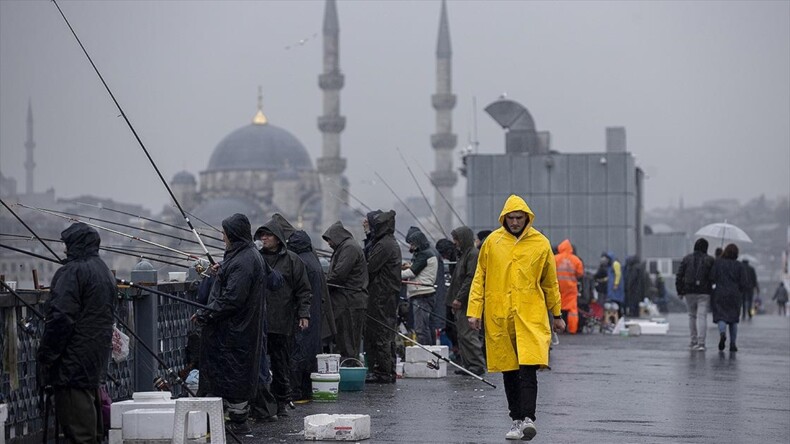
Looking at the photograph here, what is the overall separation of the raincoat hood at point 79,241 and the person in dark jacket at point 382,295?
559cm

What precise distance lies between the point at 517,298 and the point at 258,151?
135 metres

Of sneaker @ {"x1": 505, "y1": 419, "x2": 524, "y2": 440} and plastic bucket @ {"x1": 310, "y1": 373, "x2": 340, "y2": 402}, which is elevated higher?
plastic bucket @ {"x1": 310, "y1": 373, "x2": 340, "y2": 402}

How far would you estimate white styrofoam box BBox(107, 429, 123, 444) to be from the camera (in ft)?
27.6

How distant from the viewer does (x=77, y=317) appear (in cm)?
759

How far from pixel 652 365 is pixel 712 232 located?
10.7 m

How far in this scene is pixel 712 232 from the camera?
26422mm

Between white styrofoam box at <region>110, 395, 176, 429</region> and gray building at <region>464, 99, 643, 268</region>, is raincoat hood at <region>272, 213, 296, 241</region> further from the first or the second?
gray building at <region>464, 99, 643, 268</region>

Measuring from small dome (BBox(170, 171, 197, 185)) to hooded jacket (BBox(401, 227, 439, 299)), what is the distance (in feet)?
423

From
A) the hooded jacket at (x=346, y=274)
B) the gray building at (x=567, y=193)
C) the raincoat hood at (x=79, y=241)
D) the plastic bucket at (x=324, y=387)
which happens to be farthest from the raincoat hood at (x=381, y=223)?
the gray building at (x=567, y=193)

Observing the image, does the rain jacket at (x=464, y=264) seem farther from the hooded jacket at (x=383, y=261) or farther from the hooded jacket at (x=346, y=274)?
the hooded jacket at (x=346, y=274)

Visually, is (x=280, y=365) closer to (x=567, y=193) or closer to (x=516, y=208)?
(x=516, y=208)

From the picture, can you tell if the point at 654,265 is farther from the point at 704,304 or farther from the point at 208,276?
the point at 208,276

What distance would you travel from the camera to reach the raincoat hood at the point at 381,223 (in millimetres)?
13172

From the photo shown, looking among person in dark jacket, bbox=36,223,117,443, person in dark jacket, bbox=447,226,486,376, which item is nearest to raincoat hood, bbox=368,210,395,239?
person in dark jacket, bbox=447,226,486,376
